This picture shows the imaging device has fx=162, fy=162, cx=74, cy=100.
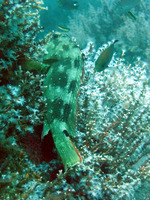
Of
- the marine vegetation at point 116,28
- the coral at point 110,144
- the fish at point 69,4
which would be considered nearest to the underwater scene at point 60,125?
the coral at point 110,144

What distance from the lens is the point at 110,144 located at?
2.62m

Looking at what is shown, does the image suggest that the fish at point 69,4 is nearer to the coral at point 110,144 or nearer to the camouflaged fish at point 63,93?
the coral at point 110,144

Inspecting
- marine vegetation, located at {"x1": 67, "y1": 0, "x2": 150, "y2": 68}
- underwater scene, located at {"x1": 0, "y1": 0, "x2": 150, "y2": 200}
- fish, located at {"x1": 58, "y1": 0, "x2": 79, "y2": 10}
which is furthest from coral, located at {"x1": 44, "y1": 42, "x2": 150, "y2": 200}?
fish, located at {"x1": 58, "y1": 0, "x2": 79, "y2": 10}

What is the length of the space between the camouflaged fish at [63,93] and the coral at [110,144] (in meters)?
0.33

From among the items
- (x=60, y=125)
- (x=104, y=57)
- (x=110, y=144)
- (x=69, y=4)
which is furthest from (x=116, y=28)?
(x=60, y=125)

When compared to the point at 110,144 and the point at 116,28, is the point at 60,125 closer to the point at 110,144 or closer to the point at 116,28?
the point at 110,144

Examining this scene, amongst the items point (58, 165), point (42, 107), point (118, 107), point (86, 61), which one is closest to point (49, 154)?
point (58, 165)

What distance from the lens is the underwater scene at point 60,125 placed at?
1853 millimetres

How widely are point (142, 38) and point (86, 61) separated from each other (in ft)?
18.3

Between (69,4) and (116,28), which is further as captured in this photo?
(116,28)

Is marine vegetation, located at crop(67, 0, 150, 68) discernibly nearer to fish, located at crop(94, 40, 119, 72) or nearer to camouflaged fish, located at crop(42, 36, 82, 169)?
fish, located at crop(94, 40, 119, 72)

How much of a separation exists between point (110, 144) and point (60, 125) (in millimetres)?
1013

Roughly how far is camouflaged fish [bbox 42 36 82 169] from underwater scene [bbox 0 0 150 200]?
12 millimetres

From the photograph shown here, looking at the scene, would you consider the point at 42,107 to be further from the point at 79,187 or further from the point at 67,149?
the point at 79,187
